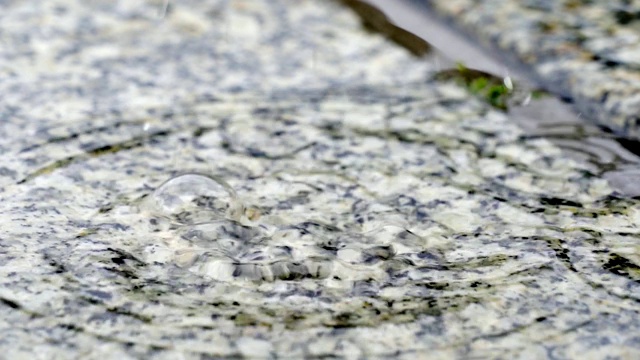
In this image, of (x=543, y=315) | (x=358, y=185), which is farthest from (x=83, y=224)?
(x=543, y=315)

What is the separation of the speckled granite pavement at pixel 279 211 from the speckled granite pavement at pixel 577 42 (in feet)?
0.74

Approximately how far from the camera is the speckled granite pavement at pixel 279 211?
1188mm

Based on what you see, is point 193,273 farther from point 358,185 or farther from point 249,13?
point 249,13

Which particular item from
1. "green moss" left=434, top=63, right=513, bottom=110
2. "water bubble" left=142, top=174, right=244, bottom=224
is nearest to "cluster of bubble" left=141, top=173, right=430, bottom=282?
"water bubble" left=142, top=174, right=244, bottom=224

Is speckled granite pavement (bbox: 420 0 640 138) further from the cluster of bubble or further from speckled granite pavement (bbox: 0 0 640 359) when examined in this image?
the cluster of bubble

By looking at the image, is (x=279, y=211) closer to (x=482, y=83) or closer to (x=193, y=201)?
(x=193, y=201)

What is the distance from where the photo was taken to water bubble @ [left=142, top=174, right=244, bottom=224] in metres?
1.49

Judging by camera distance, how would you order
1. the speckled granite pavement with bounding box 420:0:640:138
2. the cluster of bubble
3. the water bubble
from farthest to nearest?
the speckled granite pavement with bounding box 420:0:640:138, the water bubble, the cluster of bubble

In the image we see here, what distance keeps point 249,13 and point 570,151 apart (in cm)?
107

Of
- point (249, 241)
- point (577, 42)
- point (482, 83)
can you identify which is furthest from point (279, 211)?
point (577, 42)

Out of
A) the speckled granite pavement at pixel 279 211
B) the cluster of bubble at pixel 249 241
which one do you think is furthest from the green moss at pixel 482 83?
the cluster of bubble at pixel 249 241

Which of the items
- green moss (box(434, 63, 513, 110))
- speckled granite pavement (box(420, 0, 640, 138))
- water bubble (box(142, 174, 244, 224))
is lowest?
water bubble (box(142, 174, 244, 224))

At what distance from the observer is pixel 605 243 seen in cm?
142

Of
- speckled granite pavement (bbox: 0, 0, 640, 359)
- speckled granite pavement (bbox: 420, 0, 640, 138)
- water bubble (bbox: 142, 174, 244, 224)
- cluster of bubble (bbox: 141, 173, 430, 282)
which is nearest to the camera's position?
speckled granite pavement (bbox: 0, 0, 640, 359)
